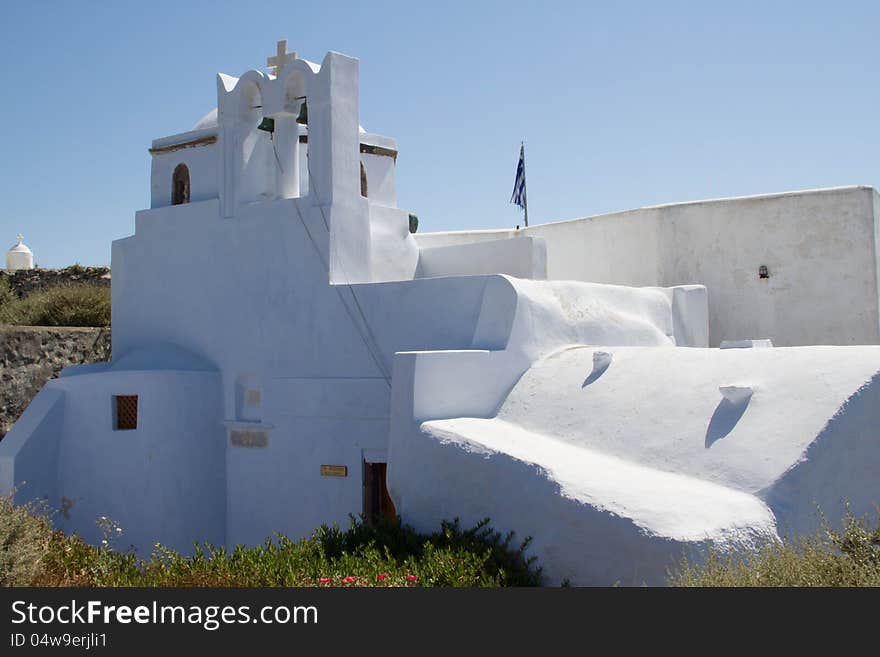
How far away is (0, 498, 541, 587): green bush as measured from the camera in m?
6.35

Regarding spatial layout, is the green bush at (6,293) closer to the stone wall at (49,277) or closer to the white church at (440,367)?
the stone wall at (49,277)

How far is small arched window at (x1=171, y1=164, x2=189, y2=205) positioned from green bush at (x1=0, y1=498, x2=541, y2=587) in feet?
21.9

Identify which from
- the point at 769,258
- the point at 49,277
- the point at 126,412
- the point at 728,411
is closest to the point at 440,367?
the point at 728,411

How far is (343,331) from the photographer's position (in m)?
10.4

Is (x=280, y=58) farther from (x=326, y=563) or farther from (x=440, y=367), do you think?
(x=326, y=563)

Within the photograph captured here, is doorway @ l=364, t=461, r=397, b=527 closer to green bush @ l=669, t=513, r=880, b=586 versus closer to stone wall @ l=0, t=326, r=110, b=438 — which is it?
green bush @ l=669, t=513, r=880, b=586

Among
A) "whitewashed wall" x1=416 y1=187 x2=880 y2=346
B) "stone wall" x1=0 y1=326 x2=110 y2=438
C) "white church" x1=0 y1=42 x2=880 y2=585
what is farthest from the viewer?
"stone wall" x1=0 y1=326 x2=110 y2=438

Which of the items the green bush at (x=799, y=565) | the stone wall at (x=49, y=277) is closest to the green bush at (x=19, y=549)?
the green bush at (x=799, y=565)

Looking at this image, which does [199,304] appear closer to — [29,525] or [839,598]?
[29,525]

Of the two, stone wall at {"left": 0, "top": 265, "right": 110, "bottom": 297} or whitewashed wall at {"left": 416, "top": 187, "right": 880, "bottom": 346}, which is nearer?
whitewashed wall at {"left": 416, "top": 187, "right": 880, "bottom": 346}

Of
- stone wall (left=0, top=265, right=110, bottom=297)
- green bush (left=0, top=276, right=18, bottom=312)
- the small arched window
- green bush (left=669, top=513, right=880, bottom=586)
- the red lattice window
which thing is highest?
the small arched window

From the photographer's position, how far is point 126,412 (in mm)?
11555

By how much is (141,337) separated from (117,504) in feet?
8.81

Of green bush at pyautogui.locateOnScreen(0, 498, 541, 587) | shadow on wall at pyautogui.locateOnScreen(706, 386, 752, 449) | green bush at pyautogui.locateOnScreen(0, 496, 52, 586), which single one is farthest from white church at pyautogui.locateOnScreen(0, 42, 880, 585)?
green bush at pyautogui.locateOnScreen(0, 496, 52, 586)
